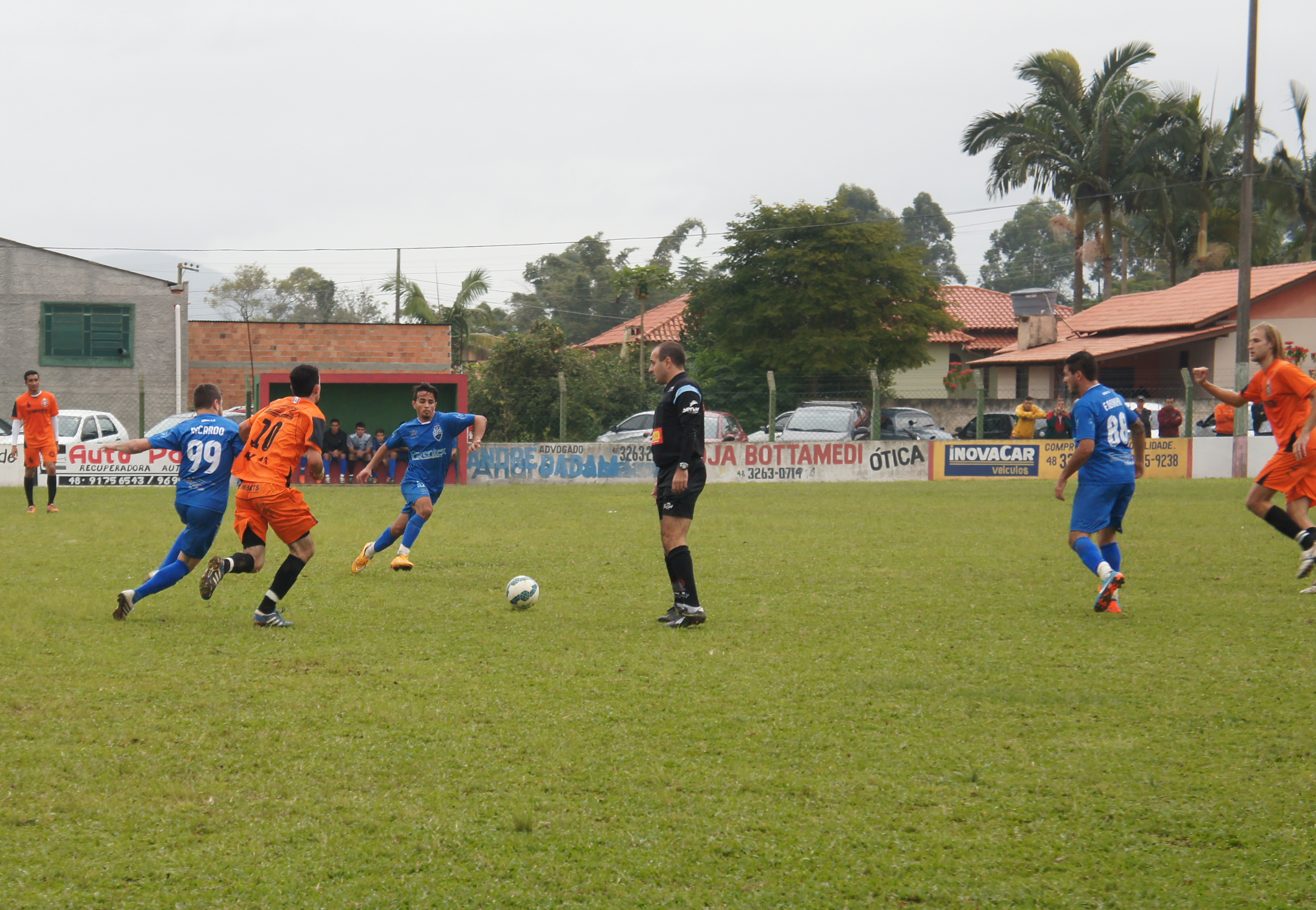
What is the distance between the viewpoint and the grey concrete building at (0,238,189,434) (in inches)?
1218

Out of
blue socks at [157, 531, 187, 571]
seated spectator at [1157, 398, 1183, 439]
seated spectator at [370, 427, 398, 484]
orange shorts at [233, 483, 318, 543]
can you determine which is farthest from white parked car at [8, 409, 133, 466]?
seated spectator at [1157, 398, 1183, 439]

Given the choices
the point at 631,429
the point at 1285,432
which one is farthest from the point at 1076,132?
the point at 1285,432

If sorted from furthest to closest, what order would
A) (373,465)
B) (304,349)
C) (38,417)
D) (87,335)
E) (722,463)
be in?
(304,349) < (87,335) < (722,463) < (38,417) < (373,465)

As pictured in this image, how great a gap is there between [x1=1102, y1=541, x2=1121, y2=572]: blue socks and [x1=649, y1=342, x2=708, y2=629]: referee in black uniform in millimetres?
2993

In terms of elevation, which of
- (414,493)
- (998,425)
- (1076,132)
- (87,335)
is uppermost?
(1076,132)

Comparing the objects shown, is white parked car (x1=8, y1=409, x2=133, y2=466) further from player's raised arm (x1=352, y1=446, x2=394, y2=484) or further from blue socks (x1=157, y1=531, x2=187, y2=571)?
blue socks (x1=157, y1=531, x2=187, y2=571)

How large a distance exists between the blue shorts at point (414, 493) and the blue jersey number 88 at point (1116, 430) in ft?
18.2

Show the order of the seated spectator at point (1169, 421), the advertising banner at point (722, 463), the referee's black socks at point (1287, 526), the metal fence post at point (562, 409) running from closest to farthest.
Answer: the referee's black socks at point (1287, 526), the advertising banner at point (722, 463), the metal fence post at point (562, 409), the seated spectator at point (1169, 421)

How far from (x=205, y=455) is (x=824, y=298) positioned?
95.3ft

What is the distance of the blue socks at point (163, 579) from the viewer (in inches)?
302

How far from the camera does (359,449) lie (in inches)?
910

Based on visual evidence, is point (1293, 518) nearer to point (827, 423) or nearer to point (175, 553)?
point (175, 553)

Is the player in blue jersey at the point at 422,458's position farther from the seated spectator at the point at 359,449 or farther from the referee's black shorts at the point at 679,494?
the seated spectator at the point at 359,449

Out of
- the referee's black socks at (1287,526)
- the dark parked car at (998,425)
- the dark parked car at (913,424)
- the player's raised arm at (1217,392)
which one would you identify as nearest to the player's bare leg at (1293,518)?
the referee's black socks at (1287,526)
